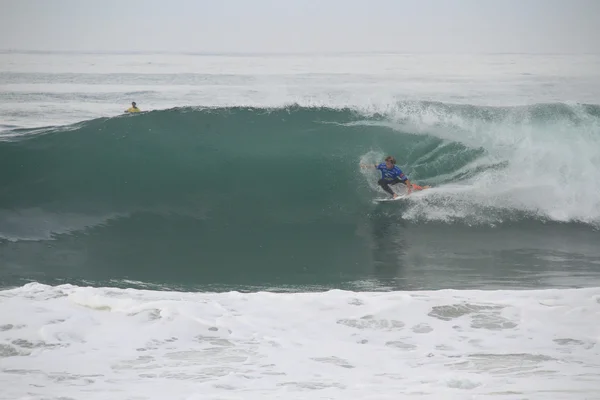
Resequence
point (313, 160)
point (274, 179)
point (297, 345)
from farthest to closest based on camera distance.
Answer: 1. point (313, 160)
2. point (274, 179)
3. point (297, 345)

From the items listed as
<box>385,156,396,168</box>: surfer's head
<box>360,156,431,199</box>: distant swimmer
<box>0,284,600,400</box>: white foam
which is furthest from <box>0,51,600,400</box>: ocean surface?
<box>385,156,396,168</box>: surfer's head

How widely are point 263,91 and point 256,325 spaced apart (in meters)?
25.2

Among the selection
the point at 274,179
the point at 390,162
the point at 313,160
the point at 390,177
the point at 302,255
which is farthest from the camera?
the point at 313,160

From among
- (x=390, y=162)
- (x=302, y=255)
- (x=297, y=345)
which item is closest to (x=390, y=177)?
(x=390, y=162)

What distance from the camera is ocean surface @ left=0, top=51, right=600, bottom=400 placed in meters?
5.18

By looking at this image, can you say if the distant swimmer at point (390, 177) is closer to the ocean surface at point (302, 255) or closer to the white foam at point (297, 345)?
the ocean surface at point (302, 255)

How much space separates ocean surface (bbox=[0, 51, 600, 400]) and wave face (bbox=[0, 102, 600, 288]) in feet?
0.14

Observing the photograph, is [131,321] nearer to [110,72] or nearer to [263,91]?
[263,91]

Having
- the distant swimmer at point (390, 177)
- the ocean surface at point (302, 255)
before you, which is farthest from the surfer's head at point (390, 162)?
the ocean surface at point (302, 255)

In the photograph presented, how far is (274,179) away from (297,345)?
6.80m

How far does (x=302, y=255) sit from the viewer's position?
9.40m

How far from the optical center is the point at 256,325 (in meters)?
6.12

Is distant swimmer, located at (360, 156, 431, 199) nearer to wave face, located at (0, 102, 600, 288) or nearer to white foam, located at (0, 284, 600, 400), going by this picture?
wave face, located at (0, 102, 600, 288)

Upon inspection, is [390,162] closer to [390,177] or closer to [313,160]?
[390,177]
